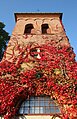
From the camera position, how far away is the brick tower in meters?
12.0

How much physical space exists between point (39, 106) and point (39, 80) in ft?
4.65

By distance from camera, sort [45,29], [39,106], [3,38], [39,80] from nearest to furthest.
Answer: [39,106] < [39,80] < [45,29] < [3,38]

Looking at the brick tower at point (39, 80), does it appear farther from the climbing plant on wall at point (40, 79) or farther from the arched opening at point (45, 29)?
the arched opening at point (45, 29)

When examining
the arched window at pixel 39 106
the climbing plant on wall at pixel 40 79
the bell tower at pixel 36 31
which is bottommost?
the arched window at pixel 39 106

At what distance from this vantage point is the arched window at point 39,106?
12.3 m

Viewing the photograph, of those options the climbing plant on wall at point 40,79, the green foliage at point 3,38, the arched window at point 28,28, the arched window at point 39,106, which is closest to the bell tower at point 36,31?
the arched window at point 28,28

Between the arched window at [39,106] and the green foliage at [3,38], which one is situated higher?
the green foliage at [3,38]

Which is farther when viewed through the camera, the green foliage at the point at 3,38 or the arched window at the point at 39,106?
the green foliage at the point at 3,38

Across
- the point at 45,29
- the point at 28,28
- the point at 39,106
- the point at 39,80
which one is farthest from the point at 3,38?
the point at 39,106

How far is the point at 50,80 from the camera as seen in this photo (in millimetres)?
12805

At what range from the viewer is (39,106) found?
12.6 m

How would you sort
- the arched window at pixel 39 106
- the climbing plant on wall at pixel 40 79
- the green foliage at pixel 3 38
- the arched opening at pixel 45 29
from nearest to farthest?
the climbing plant on wall at pixel 40 79
the arched window at pixel 39 106
the arched opening at pixel 45 29
the green foliage at pixel 3 38

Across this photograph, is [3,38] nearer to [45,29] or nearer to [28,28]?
[28,28]

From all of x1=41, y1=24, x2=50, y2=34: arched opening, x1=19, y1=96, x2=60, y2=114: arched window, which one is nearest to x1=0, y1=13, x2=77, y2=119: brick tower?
x1=19, y1=96, x2=60, y2=114: arched window
